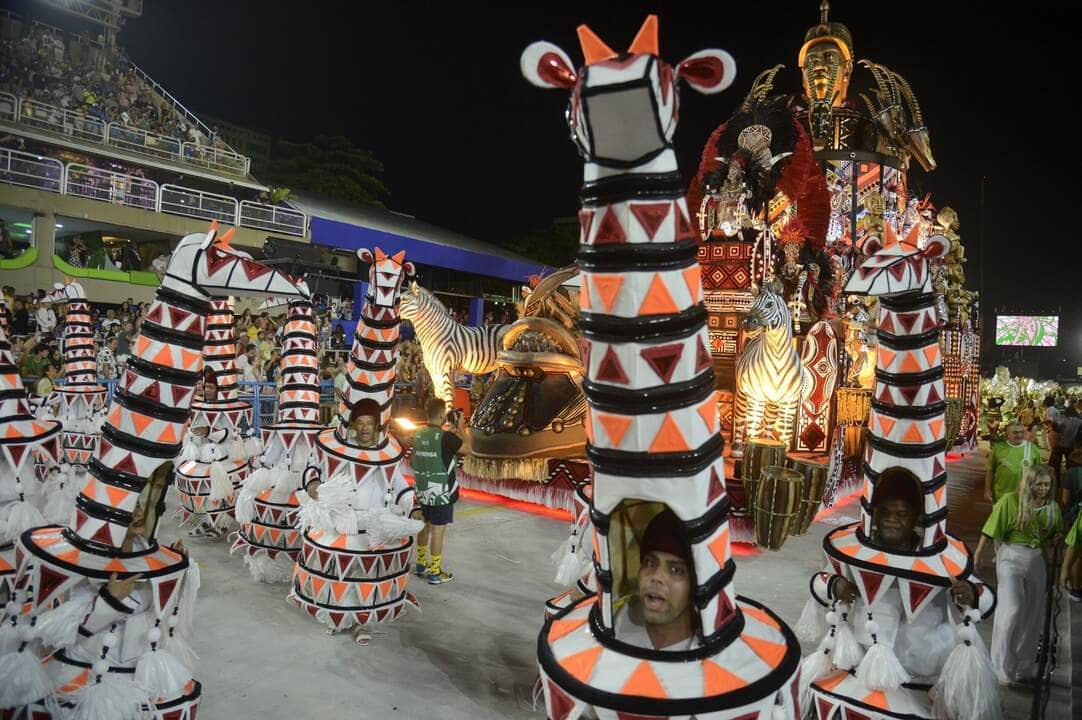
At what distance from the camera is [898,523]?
316 centimetres

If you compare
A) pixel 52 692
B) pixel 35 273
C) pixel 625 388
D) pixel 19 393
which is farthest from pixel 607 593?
pixel 35 273

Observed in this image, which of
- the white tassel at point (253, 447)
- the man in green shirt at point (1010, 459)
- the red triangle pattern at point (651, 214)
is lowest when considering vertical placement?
the white tassel at point (253, 447)

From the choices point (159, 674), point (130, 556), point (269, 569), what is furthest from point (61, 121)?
point (159, 674)

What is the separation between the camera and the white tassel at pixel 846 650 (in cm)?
297

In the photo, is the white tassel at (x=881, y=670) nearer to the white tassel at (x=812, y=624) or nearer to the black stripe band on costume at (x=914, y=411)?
the white tassel at (x=812, y=624)

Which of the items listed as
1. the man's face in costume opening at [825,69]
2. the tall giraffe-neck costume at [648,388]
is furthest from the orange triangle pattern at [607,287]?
the man's face in costume opening at [825,69]

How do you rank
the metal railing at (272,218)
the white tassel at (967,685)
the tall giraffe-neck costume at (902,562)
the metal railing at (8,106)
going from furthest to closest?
1. the metal railing at (272,218)
2. the metal railing at (8,106)
3. the tall giraffe-neck costume at (902,562)
4. the white tassel at (967,685)

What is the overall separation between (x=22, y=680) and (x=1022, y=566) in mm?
5306

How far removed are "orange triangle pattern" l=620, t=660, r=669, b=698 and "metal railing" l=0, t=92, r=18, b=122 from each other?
1968cm

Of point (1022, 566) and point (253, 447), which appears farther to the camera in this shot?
point (253, 447)

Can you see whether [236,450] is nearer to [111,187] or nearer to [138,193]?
[111,187]

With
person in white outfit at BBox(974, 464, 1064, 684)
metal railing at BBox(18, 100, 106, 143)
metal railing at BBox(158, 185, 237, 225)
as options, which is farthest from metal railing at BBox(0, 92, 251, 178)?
person in white outfit at BBox(974, 464, 1064, 684)

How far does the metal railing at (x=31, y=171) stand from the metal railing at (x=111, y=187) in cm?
23

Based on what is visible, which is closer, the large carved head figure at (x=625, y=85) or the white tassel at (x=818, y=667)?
the large carved head figure at (x=625, y=85)
